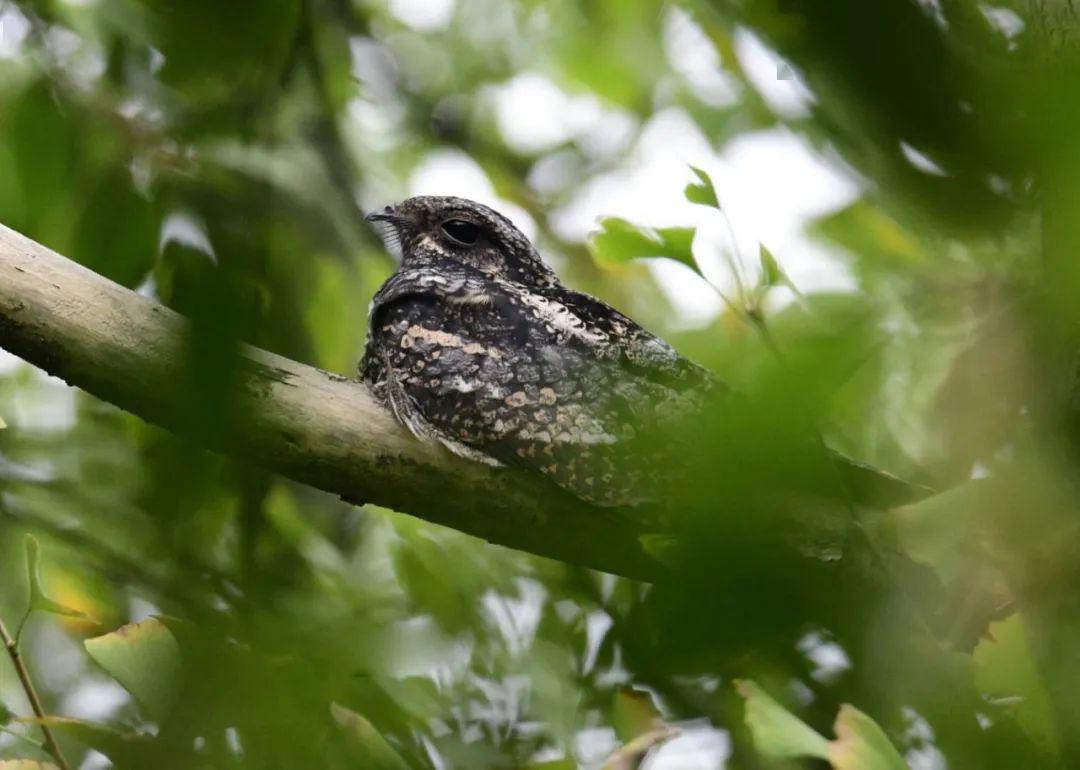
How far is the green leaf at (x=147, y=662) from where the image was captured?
0.80 metres

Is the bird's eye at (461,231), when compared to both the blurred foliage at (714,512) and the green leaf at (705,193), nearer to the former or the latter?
the blurred foliage at (714,512)

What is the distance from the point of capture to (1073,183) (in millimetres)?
392

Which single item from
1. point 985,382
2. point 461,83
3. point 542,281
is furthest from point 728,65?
point 461,83

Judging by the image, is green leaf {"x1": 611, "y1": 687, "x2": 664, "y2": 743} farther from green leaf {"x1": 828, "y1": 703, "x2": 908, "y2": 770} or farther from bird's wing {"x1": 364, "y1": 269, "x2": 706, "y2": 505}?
bird's wing {"x1": 364, "y1": 269, "x2": 706, "y2": 505}

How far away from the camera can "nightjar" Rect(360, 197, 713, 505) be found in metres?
2.07

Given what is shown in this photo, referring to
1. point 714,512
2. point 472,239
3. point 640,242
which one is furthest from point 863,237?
point 714,512

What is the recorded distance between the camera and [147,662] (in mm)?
826

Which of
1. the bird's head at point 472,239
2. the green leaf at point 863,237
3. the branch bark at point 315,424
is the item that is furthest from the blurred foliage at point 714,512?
the bird's head at point 472,239

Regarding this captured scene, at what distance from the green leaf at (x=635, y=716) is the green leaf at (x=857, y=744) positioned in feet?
0.55

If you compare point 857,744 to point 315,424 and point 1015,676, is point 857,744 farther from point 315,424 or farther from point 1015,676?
point 315,424

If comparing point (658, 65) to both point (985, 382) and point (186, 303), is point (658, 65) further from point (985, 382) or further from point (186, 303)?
point (186, 303)

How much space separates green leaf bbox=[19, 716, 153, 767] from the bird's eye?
2.24m

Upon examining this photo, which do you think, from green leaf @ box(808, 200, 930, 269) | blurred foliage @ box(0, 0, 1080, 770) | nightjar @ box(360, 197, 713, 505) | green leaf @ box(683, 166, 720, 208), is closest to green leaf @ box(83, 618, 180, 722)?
blurred foliage @ box(0, 0, 1080, 770)

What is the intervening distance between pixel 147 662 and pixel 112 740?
0.08 m
